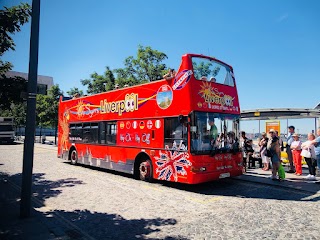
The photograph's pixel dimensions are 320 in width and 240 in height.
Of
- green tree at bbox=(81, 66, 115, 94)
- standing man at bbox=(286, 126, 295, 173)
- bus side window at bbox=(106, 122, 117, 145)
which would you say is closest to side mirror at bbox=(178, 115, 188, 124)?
bus side window at bbox=(106, 122, 117, 145)

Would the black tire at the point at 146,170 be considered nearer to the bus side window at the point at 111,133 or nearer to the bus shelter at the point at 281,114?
the bus side window at the point at 111,133

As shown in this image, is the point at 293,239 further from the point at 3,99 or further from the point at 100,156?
the point at 100,156

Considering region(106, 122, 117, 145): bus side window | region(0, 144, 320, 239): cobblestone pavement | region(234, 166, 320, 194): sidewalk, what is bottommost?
region(0, 144, 320, 239): cobblestone pavement

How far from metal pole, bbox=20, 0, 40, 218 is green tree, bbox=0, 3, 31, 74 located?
2082 millimetres

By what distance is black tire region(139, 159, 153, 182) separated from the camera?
378 inches

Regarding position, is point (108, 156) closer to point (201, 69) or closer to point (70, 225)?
point (201, 69)

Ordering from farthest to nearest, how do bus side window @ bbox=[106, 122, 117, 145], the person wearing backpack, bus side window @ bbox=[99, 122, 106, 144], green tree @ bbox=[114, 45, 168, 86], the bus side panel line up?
green tree @ bbox=[114, 45, 168, 86]
bus side window @ bbox=[99, 122, 106, 144]
bus side window @ bbox=[106, 122, 117, 145]
the bus side panel
the person wearing backpack

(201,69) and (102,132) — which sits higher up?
(201,69)

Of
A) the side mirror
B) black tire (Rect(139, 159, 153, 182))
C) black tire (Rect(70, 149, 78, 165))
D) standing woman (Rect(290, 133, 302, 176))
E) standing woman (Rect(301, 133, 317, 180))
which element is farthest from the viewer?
black tire (Rect(70, 149, 78, 165))

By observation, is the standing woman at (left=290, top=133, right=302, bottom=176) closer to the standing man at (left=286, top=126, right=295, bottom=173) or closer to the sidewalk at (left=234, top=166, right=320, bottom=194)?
the standing man at (left=286, top=126, right=295, bottom=173)

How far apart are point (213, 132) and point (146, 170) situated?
293cm

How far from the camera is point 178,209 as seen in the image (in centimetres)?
639

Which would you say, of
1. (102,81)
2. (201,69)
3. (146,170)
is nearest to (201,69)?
(201,69)

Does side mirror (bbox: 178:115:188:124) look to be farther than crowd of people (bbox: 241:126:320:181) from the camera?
No
